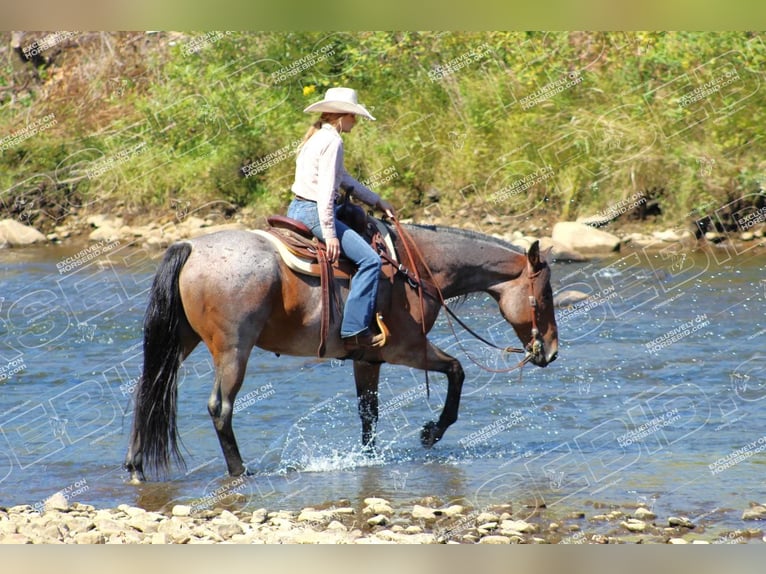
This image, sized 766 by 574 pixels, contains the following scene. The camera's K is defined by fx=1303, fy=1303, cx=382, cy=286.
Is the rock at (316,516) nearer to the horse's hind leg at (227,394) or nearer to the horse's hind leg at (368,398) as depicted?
the horse's hind leg at (227,394)

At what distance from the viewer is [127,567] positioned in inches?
258

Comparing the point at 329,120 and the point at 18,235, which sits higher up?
the point at 329,120

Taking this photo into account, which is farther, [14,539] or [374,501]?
[374,501]

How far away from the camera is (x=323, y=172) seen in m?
8.44

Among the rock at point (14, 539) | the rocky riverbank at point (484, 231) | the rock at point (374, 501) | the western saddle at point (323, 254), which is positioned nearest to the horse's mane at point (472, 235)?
the western saddle at point (323, 254)

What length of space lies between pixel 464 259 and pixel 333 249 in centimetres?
112

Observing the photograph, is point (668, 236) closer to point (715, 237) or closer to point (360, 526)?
point (715, 237)

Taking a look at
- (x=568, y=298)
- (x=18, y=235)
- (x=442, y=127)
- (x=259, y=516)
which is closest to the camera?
(x=259, y=516)

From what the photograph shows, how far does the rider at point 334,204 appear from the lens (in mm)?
8445

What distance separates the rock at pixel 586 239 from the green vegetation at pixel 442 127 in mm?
1232

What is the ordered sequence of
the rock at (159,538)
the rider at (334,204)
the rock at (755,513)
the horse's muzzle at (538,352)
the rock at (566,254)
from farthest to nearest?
the rock at (566,254)
the horse's muzzle at (538,352)
the rider at (334,204)
the rock at (755,513)
the rock at (159,538)

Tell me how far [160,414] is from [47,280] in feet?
29.4

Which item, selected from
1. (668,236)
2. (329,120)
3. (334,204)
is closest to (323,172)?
(334,204)

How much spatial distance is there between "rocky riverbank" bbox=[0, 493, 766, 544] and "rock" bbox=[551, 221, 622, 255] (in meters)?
9.81
